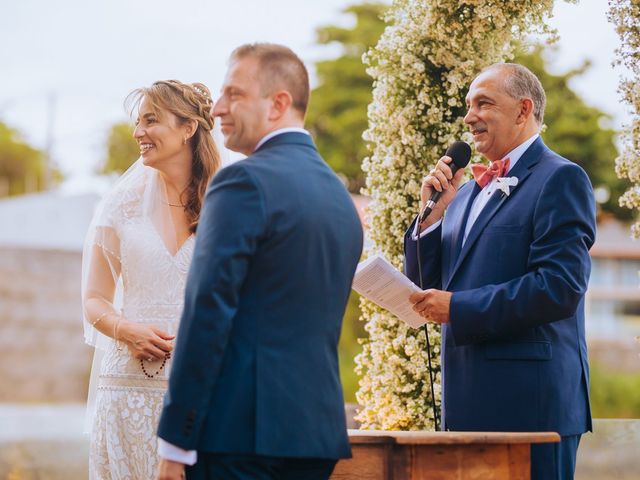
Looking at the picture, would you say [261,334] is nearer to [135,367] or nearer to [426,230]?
[135,367]

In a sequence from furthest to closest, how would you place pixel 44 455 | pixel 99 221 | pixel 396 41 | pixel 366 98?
pixel 366 98 → pixel 44 455 → pixel 396 41 → pixel 99 221

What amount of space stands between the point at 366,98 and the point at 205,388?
19.2m

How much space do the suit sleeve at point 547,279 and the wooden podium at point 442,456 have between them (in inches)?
17.4

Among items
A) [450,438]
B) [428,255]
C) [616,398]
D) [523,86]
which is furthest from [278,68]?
[616,398]

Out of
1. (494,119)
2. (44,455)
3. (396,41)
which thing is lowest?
(44,455)

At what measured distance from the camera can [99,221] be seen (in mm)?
3783

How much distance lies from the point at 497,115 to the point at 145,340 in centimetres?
149

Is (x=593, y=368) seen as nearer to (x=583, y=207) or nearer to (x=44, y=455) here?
(x=44, y=455)

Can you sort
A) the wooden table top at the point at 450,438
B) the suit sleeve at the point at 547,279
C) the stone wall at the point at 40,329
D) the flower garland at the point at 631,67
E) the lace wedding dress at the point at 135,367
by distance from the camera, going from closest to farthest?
the wooden table top at the point at 450,438 → the suit sleeve at the point at 547,279 → the lace wedding dress at the point at 135,367 → the flower garland at the point at 631,67 → the stone wall at the point at 40,329

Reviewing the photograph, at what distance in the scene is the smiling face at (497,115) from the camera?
3.49 m

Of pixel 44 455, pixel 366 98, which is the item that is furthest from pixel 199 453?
pixel 366 98

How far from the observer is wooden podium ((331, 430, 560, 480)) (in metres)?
2.79

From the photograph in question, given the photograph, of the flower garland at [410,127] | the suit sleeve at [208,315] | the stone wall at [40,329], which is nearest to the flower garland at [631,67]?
the flower garland at [410,127]

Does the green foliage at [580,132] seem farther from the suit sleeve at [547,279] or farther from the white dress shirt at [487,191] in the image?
the suit sleeve at [547,279]
